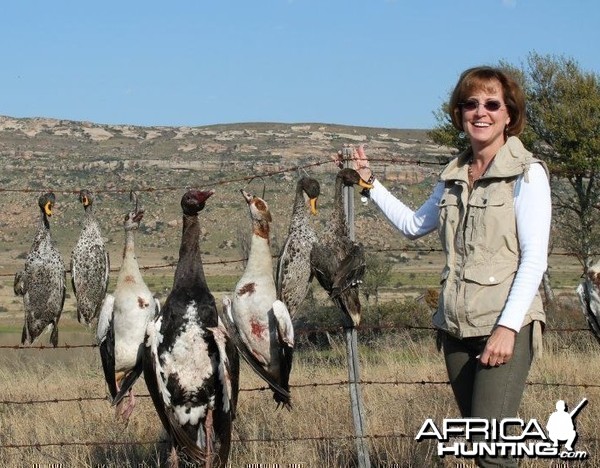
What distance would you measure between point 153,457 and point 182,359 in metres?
2.01

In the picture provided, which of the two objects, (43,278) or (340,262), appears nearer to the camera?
(340,262)

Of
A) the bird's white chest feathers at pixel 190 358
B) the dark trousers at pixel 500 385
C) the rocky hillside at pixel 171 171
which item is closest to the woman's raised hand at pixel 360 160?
the bird's white chest feathers at pixel 190 358

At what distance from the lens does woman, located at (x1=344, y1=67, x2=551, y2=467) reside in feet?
16.7

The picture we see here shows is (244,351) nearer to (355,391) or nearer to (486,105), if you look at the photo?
(355,391)

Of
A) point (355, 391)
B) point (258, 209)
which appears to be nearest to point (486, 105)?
point (258, 209)

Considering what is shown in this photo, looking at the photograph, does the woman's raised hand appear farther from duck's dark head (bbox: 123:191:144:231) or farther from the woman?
duck's dark head (bbox: 123:191:144:231)

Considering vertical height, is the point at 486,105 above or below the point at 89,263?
above

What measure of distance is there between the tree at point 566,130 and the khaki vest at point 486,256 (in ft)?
71.7

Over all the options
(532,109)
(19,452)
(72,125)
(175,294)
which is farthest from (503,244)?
(72,125)

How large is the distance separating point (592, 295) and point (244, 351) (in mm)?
2691

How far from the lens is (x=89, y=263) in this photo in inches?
316

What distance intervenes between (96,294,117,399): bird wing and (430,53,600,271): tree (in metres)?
20.7

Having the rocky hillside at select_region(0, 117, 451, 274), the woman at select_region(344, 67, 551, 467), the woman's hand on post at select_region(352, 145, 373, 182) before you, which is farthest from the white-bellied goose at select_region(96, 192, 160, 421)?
the rocky hillside at select_region(0, 117, 451, 274)

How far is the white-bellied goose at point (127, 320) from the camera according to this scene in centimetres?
731
